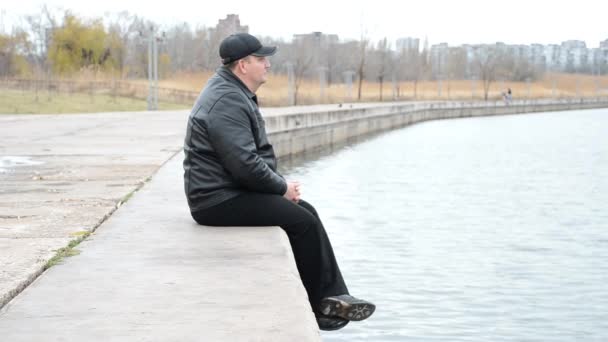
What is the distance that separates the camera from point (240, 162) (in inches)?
246

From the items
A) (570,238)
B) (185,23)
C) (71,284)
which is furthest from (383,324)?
(185,23)

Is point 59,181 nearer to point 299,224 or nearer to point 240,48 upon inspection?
point 240,48

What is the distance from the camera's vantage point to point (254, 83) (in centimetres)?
658

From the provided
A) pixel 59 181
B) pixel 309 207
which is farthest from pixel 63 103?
pixel 309 207

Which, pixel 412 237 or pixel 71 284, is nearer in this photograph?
pixel 71 284

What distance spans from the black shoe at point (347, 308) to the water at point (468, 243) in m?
2.61

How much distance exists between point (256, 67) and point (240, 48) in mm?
165

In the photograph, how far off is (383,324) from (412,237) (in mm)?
5700

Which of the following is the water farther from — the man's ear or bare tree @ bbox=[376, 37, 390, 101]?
bare tree @ bbox=[376, 37, 390, 101]

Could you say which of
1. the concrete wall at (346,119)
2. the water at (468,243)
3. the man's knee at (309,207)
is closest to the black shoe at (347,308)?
the man's knee at (309,207)

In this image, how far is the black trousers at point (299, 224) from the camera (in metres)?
5.81

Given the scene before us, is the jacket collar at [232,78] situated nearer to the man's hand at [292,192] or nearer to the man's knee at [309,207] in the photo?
the man's hand at [292,192]

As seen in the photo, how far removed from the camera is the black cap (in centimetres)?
647

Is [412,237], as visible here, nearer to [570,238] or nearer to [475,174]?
[570,238]
